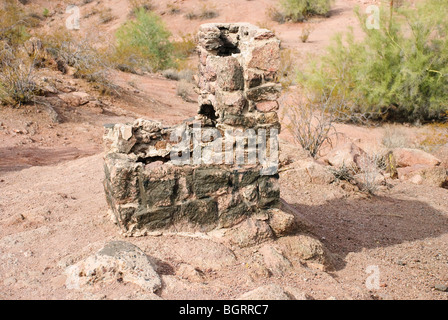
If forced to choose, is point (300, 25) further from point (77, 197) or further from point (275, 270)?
point (275, 270)

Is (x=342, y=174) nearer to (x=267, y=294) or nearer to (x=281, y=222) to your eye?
(x=281, y=222)

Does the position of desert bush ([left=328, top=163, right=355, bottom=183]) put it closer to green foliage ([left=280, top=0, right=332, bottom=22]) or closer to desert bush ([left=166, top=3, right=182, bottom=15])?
green foliage ([left=280, top=0, right=332, bottom=22])

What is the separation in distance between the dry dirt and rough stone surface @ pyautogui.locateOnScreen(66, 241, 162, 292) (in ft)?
0.24

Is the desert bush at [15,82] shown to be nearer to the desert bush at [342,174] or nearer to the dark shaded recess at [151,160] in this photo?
the dark shaded recess at [151,160]

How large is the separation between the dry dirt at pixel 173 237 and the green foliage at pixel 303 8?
16.4 metres

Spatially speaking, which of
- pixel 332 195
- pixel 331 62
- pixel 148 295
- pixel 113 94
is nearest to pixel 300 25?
pixel 331 62

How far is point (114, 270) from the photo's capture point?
3.19m

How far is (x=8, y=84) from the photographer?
940 centimetres

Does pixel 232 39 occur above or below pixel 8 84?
above

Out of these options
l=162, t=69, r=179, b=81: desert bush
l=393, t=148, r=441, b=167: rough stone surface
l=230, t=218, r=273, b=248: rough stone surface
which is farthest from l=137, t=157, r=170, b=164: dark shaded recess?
l=162, t=69, r=179, b=81: desert bush

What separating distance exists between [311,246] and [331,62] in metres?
9.18

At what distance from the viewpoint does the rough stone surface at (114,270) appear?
3.13 meters

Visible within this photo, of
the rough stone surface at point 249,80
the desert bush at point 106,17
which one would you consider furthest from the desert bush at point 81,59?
the desert bush at point 106,17

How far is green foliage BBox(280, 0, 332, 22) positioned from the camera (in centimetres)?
2425
